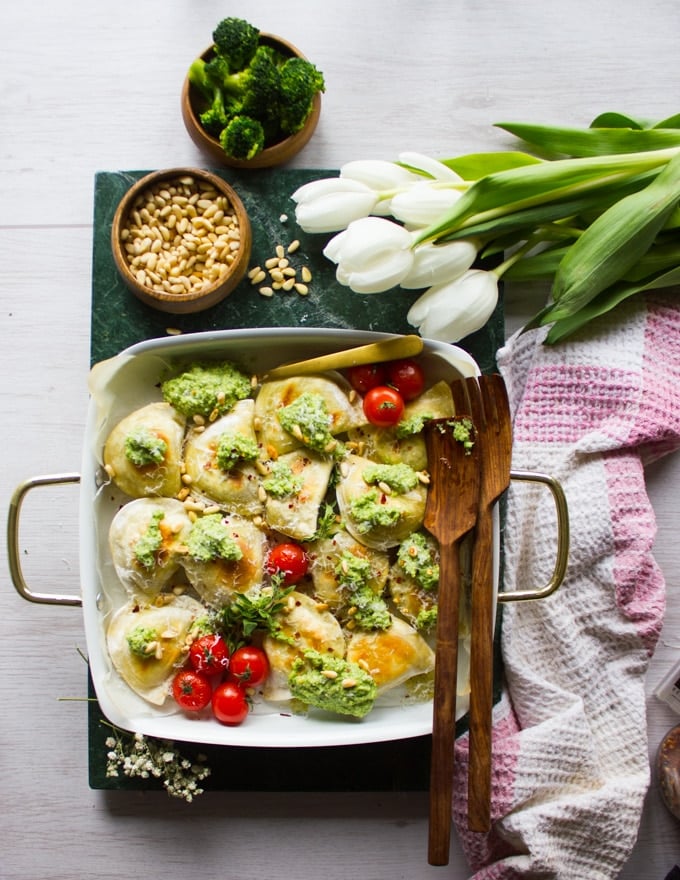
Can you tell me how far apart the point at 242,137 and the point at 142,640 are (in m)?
1.26

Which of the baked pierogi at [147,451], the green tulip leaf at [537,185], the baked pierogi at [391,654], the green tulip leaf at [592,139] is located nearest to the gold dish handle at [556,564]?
the baked pierogi at [147,451]

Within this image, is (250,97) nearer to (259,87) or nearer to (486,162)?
(259,87)

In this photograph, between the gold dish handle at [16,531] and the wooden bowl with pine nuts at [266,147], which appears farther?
the wooden bowl with pine nuts at [266,147]

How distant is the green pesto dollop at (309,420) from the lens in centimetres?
199

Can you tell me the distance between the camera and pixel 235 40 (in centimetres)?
201

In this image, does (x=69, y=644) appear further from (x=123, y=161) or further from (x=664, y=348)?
(x=664, y=348)

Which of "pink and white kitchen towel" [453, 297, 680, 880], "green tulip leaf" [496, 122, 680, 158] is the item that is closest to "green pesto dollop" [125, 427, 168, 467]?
"pink and white kitchen towel" [453, 297, 680, 880]

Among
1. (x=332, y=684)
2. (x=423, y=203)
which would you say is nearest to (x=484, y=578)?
(x=332, y=684)

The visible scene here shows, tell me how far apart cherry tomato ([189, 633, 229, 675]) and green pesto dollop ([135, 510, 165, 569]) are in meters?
0.23

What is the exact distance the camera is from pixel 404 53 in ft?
7.61

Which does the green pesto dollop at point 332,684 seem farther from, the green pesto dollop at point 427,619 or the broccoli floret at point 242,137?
the broccoli floret at point 242,137

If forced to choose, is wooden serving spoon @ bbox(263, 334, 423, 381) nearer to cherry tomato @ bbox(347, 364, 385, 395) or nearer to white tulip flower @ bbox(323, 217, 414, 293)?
cherry tomato @ bbox(347, 364, 385, 395)

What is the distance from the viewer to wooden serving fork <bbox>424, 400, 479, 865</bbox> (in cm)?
189

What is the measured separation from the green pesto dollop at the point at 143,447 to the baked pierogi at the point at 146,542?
124 mm
